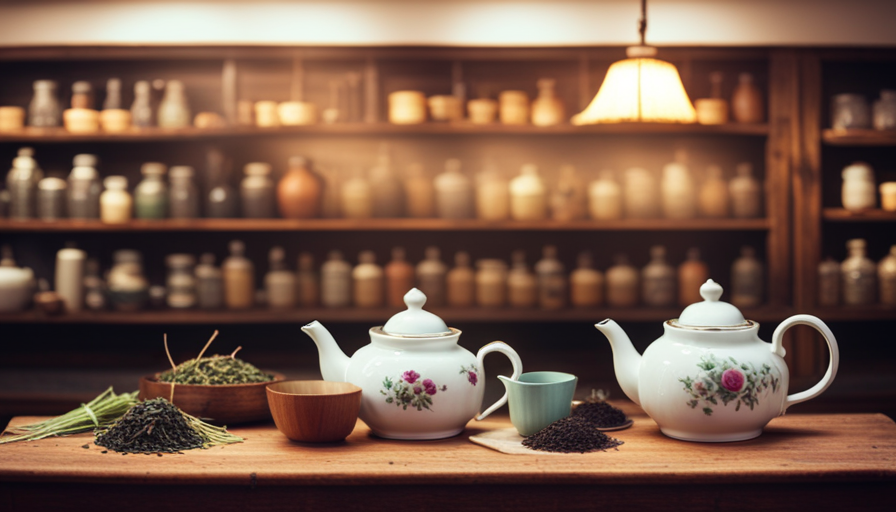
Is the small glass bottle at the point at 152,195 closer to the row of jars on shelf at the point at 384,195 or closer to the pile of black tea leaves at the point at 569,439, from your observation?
the row of jars on shelf at the point at 384,195

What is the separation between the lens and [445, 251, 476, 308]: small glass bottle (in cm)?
327

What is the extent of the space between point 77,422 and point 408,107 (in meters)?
1.96

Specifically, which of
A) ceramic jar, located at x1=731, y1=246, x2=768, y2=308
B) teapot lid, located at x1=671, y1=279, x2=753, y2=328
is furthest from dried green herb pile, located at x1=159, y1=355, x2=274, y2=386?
ceramic jar, located at x1=731, y1=246, x2=768, y2=308

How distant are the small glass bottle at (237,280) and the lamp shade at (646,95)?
188 cm

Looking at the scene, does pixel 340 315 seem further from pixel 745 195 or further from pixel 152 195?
pixel 745 195

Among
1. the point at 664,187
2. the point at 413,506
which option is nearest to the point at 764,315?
the point at 664,187

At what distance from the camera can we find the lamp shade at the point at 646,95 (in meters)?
1.77

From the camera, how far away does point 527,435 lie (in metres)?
Answer: 1.45

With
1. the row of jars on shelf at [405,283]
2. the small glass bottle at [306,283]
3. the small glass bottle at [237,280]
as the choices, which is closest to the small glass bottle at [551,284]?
the row of jars on shelf at [405,283]

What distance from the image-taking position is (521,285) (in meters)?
3.26

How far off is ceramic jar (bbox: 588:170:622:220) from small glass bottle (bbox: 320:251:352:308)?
38.7 inches

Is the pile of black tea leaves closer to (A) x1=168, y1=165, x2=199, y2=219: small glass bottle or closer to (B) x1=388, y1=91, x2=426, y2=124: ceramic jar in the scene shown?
(B) x1=388, y1=91, x2=426, y2=124: ceramic jar

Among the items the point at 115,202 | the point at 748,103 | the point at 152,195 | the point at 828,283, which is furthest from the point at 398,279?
the point at 828,283

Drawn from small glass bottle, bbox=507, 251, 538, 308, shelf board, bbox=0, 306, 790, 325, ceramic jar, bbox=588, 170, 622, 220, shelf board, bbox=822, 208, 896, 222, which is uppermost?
ceramic jar, bbox=588, 170, 622, 220
